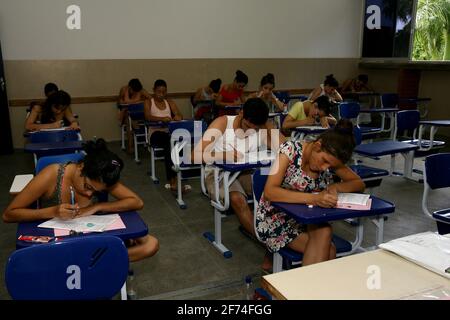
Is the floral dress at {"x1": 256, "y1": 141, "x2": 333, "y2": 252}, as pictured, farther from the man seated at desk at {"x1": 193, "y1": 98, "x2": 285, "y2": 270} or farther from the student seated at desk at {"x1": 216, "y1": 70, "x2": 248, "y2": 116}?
the student seated at desk at {"x1": 216, "y1": 70, "x2": 248, "y2": 116}

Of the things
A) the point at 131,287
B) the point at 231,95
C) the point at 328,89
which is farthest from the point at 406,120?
the point at 131,287

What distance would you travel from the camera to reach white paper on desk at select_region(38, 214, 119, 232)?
186cm

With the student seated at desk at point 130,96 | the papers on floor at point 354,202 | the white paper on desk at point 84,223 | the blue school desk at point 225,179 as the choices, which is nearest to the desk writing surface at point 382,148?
the blue school desk at point 225,179

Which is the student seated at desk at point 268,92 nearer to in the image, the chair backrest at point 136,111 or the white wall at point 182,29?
the chair backrest at point 136,111

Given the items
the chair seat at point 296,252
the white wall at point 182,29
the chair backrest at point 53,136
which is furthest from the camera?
the white wall at point 182,29

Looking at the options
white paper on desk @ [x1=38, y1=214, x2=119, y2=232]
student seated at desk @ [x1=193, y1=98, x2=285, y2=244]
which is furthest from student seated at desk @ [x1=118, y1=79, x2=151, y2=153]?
white paper on desk @ [x1=38, y1=214, x2=119, y2=232]

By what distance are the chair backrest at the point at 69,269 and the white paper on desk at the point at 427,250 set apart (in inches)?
37.8

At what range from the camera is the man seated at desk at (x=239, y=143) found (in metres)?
3.09

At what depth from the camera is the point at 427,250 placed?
1.37 metres

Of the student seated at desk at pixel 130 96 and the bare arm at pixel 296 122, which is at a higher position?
the student seated at desk at pixel 130 96

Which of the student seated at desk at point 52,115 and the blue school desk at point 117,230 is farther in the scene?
the student seated at desk at point 52,115

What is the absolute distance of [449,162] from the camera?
2.92 m

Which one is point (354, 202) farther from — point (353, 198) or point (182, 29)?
point (182, 29)

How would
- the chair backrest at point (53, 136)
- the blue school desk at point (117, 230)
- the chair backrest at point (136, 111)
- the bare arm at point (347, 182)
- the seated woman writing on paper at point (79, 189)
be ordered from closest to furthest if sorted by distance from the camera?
the blue school desk at point (117, 230) < the seated woman writing on paper at point (79, 189) < the bare arm at point (347, 182) < the chair backrest at point (53, 136) < the chair backrest at point (136, 111)
